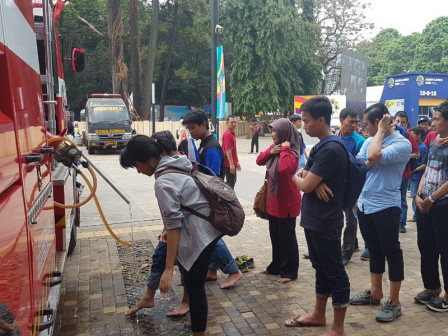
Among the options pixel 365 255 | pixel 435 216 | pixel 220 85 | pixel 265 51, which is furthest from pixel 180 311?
pixel 265 51

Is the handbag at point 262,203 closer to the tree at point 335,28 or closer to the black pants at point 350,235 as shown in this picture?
the black pants at point 350,235

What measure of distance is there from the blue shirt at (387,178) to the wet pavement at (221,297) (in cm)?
100

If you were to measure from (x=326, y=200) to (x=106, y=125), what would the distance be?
18185 mm

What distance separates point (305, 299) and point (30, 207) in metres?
2.84

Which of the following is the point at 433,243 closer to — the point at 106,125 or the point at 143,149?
the point at 143,149

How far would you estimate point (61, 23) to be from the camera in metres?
33.7

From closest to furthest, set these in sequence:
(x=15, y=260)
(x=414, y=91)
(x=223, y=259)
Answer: (x=15, y=260) → (x=223, y=259) → (x=414, y=91)

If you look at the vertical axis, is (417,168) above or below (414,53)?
below

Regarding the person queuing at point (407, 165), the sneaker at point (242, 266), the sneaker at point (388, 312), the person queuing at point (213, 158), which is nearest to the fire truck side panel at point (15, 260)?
the person queuing at point (213, 158)

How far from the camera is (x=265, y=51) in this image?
29219 millimetres

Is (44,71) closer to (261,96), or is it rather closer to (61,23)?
(261,96)

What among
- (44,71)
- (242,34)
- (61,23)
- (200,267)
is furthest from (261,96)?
(200,267)

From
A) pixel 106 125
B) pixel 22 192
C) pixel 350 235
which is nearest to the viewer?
pixel 22 192

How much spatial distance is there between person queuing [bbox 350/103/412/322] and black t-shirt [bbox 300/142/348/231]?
1.88ft
